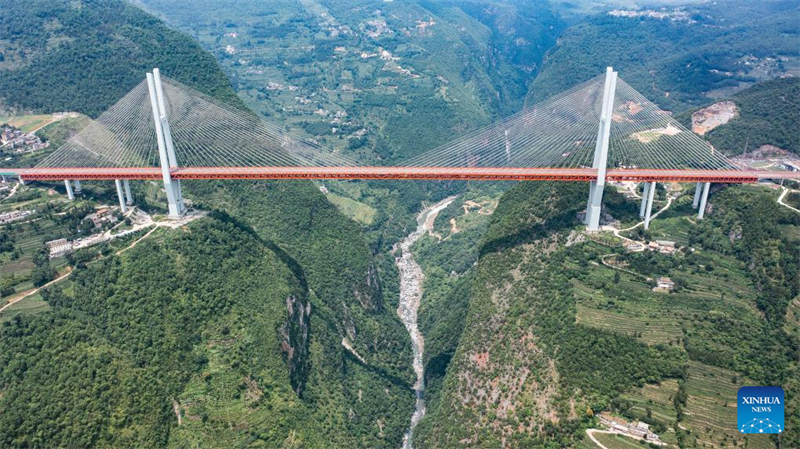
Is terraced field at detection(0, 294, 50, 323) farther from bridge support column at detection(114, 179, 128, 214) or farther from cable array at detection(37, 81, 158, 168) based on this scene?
cable array at detection(37, 81, 158, 168)

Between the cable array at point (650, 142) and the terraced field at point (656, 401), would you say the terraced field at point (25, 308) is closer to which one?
the terraced field at point (656, 401)

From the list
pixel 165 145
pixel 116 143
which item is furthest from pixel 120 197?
pixel 116 143

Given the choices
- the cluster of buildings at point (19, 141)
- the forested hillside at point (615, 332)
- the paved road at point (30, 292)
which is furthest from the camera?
the cluster of buildings at point (19, 141)

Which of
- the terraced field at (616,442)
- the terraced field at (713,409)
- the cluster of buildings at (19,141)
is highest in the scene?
the cluster of buildings at (19,141)

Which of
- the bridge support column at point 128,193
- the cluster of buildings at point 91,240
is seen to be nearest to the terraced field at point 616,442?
the cluster of buildings at point 91,240

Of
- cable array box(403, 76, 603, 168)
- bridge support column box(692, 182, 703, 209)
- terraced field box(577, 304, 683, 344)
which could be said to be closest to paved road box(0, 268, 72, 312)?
cable array box(403, 76, 603, 168)

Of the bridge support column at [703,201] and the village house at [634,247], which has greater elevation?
the bridge support column at [703,201]
